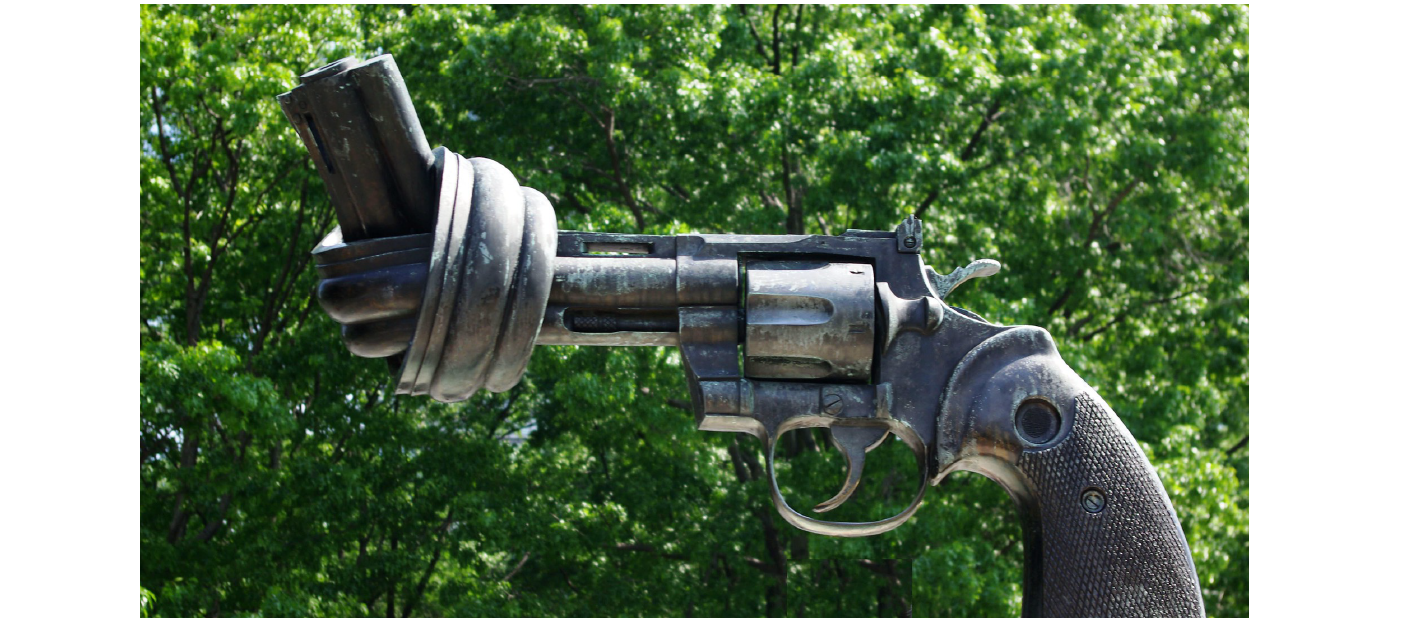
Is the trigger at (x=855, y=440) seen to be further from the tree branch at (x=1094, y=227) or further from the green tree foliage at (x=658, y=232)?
the tree branch at (x=1094, y=227)

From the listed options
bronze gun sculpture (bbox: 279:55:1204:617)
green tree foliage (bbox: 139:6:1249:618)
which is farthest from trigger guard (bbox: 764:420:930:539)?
green tree foliage (bbox: 139:6:1249:618)

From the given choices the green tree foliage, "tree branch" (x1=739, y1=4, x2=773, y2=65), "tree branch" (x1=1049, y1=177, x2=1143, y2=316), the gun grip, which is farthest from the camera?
"tree branch" (x1=739, y1=4, x2=773, y2=65)

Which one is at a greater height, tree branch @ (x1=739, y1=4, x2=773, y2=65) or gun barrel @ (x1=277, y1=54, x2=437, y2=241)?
gun barrel @ (x1=277, y1=54, x2=437, y2=241)

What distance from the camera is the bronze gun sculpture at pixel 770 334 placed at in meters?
3.24

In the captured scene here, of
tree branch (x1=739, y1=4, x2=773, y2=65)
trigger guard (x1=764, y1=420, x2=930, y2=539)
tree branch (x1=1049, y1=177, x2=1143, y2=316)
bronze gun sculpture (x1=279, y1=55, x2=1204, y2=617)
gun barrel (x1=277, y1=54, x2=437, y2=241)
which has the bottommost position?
tree branch (x1=1049, y1=177, x2=1143, y2=316)

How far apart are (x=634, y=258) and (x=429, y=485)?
7.50 meters

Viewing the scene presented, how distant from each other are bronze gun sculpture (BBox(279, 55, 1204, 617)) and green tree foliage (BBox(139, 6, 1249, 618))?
561 cm

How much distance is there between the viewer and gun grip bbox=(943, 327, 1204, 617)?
3.40 m

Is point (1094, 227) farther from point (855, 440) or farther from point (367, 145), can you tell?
point (367, 145)

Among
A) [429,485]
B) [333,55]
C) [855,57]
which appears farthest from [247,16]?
[855,57]

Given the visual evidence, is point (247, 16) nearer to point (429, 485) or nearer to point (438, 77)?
point (438, 77)

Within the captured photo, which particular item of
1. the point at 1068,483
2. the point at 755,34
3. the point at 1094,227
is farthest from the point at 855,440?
the point at 755,34

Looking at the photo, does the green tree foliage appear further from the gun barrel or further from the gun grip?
the gun barrel
